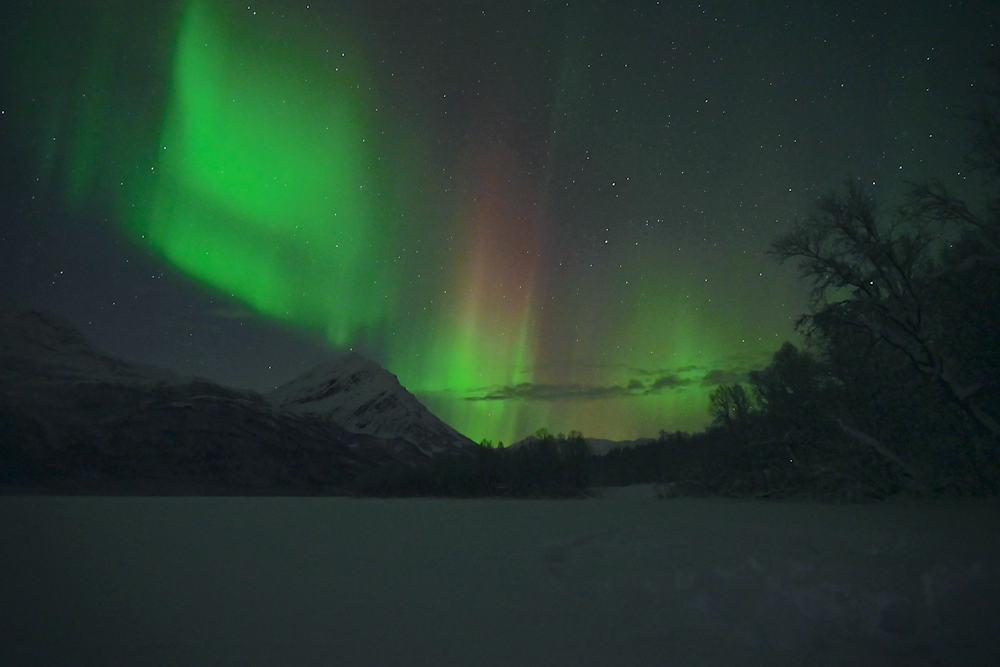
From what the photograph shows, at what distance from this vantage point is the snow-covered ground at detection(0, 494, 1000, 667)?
516 cm

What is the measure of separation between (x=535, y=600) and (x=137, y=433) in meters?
168

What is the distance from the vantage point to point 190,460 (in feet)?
448

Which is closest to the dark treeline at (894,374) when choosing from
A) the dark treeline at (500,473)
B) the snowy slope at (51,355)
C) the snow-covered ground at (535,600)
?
the snow-covered ground at (535,600)

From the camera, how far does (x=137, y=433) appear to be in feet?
454

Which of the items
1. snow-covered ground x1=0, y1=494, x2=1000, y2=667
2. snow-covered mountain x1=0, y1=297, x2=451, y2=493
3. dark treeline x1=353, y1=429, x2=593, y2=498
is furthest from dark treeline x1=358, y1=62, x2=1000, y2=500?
snow-covered mountain x1=0, y1=297, x2=451, y2=493

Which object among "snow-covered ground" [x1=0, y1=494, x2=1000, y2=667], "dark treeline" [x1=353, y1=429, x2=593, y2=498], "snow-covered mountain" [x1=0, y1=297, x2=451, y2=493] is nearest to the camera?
"snow-covered ground" [x1=0, y1=494, x2=1000, y2=667]

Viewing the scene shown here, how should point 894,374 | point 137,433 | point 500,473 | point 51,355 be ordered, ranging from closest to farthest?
1. point 894,374
2. point 500,473
3. point 137,433
4. point 51,355

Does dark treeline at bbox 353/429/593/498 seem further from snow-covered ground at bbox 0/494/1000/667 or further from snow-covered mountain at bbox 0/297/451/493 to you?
snow-covered mountain at bbox 0/297/451/493

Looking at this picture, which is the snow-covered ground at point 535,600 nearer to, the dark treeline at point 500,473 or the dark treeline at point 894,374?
the dark treeline at point 894,374

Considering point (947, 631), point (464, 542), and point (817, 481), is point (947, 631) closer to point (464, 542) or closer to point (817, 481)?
point (464, 542)

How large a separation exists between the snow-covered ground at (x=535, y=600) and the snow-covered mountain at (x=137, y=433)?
112658 millimetres

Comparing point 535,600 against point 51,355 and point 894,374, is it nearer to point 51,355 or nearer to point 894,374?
point 894,374

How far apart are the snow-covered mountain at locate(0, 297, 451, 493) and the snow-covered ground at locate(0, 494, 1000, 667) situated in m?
113

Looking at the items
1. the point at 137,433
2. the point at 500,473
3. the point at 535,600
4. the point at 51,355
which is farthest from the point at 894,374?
the point at 51,355
